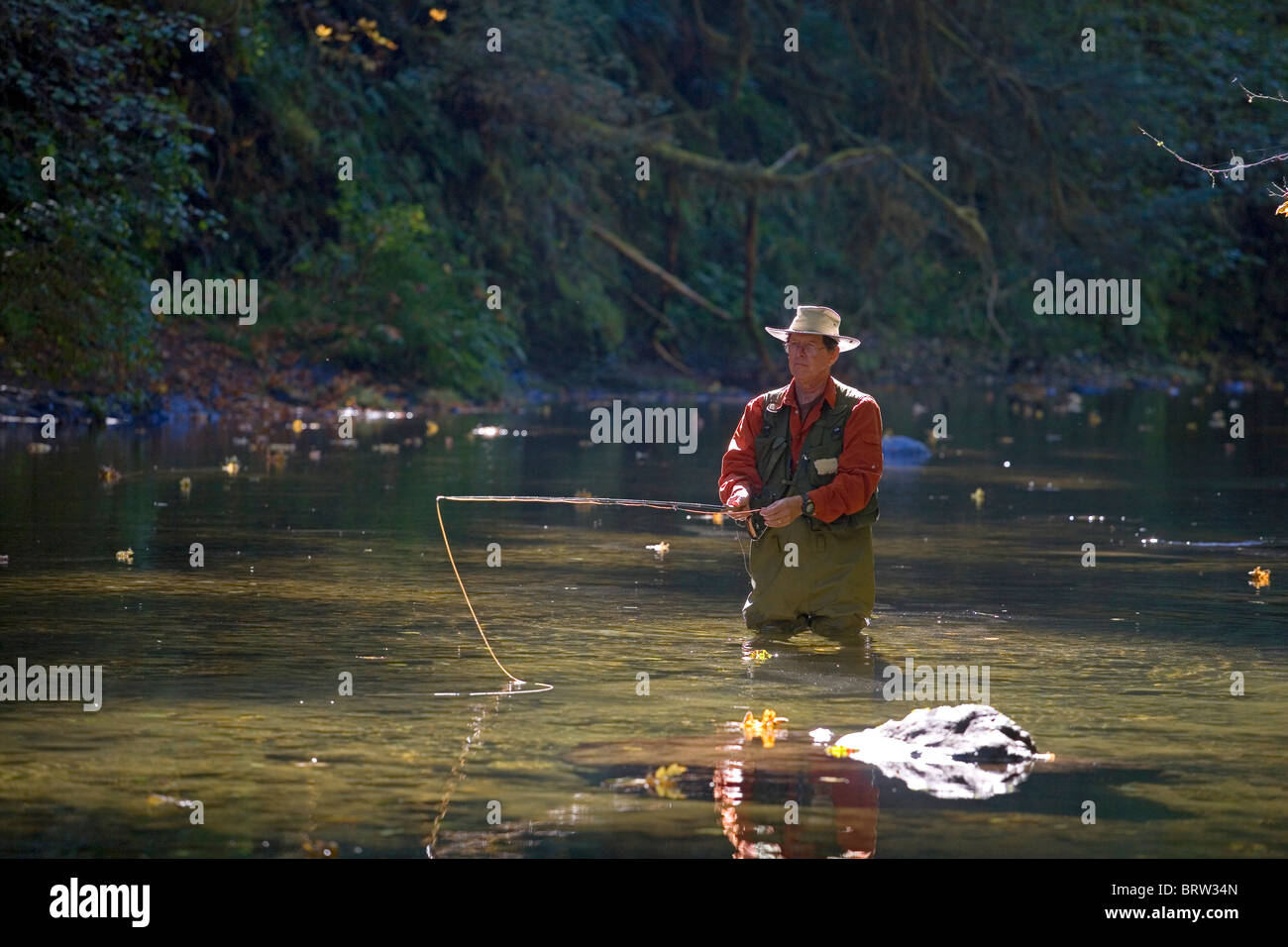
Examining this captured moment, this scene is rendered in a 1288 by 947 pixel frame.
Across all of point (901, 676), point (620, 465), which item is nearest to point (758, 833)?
point (901, 676)

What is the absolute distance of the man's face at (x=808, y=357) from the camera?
35.7ft

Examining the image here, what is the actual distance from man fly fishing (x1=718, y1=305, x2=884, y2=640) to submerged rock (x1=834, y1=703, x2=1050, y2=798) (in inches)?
111

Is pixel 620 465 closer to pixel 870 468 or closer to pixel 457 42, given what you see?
pixel 870 468

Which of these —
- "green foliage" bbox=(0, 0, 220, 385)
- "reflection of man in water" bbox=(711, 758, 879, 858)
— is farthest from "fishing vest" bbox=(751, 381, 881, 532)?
"green foliage" bbox=(0, 0, 220, 385)

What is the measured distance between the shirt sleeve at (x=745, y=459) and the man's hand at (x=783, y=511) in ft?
1.21

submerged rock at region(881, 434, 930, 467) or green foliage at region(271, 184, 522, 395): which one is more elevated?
green foliage at region(271, 184, 522, 395)

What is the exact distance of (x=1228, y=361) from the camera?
54719 millimetres

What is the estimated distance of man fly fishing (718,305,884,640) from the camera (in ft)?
35.3

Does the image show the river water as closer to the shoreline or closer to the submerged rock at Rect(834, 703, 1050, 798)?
the submerged rock at Rect(834, 703, 1050, 798)

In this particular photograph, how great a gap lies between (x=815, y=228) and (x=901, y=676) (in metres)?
37.2

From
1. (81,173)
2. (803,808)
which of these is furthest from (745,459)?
(81,173)

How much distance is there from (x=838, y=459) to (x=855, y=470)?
13 cm

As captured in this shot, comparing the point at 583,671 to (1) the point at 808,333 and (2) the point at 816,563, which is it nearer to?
(2) the point at 816,563

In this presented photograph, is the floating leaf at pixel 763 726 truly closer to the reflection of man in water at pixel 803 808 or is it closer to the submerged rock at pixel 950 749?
the submerged rock at pixel 950 749
